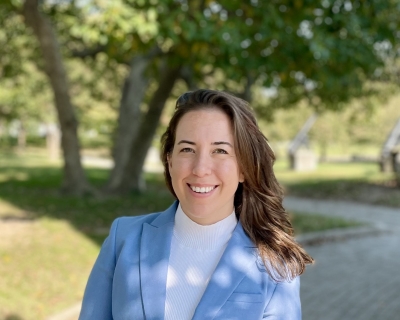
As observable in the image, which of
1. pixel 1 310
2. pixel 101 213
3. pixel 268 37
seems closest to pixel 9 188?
pixel 101 213

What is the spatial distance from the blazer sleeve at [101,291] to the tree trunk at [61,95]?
11589 millimetres

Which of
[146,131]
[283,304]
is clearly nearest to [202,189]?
[283,304]

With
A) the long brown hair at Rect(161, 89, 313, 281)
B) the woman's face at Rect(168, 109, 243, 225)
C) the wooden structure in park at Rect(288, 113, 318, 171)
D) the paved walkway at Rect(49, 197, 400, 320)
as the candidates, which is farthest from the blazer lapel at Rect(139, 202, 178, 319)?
the wooden structure in park at Rect(288, 113, 318, 171)

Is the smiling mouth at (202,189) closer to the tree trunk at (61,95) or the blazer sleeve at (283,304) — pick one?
the blazer sleeve at (283,304)

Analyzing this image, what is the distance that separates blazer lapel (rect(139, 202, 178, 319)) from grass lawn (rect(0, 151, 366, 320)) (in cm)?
390

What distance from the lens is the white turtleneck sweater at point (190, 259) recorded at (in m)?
1.88

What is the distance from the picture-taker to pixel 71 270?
7105 mm

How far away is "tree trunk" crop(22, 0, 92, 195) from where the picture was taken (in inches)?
508

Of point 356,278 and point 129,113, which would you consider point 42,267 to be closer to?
point 356,278

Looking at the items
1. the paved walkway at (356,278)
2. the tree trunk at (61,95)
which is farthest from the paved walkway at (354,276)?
the tree trunk at (61,95)

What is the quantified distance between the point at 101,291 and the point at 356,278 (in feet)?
21.7

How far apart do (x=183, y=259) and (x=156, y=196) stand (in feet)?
46.1

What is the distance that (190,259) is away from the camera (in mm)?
1942

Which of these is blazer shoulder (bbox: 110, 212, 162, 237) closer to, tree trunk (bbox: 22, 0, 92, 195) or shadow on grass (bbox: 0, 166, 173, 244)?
shadow on grass (bbox: 0, 166, 173, 244)
